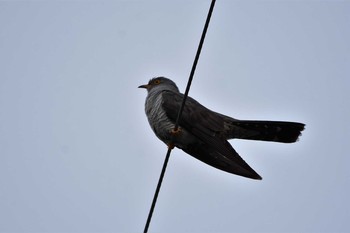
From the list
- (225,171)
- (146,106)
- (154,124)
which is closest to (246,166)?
(225,171)

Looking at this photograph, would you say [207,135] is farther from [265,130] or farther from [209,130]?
[265,130]

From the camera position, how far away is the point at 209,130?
15.3ft

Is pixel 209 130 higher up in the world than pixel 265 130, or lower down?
lower down

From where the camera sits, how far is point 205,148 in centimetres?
480

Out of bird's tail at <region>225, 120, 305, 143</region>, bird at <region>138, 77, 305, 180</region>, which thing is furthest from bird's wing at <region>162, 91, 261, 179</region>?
bird's tail at <region>225, 120, 305, 143</region>

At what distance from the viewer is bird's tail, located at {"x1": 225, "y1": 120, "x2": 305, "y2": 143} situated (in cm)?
455

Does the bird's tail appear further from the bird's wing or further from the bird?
the bird's wing

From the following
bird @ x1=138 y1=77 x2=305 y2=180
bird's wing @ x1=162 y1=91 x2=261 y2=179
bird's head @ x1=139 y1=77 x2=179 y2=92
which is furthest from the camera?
bird's head @ x1=139 y1=77 x2=179 y2=92

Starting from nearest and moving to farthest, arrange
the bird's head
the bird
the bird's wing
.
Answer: the bird's wing
the bird
the bird's head

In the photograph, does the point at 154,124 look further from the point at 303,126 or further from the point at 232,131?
the point at 303,126

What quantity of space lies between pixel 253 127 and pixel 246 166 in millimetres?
603

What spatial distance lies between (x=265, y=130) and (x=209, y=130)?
1.86ft

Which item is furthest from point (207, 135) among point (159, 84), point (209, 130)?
point (159, 84)

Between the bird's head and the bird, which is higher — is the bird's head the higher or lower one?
the higher one
